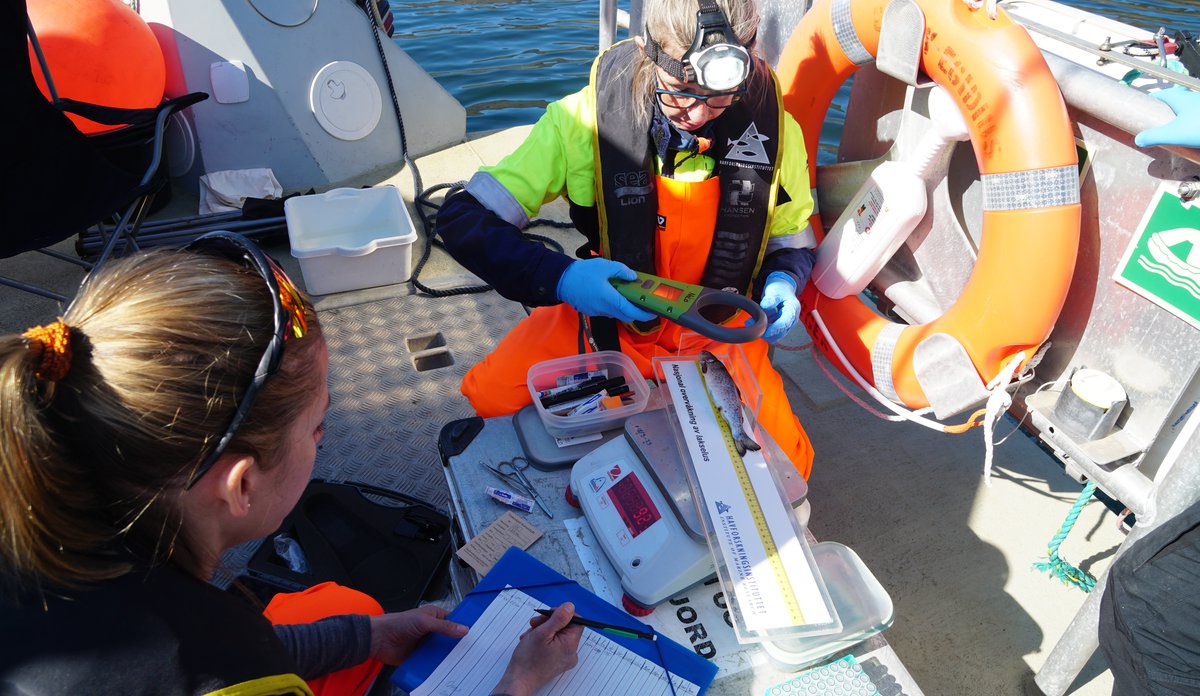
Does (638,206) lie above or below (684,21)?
below

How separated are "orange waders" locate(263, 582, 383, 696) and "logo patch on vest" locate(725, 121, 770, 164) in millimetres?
1377

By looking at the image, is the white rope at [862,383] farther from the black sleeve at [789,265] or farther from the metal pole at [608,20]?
the metal pole at [608,20]

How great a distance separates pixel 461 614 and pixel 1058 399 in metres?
1.45

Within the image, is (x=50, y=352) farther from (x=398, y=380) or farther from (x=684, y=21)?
(x=398, y=380)

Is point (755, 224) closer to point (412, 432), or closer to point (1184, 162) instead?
point (1184, 162)

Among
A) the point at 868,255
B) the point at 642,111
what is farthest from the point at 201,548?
the point at 868,255

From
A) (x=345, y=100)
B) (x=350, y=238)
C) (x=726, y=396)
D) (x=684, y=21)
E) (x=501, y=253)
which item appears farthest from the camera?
(x=345, y=100)

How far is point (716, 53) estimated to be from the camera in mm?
1646

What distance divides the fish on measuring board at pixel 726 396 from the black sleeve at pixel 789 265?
414mm

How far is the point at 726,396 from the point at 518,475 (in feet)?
1.70

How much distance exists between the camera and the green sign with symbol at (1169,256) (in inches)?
58.8

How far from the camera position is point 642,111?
1.92 m

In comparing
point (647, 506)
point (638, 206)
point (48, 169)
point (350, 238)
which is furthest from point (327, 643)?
point (350, 238)

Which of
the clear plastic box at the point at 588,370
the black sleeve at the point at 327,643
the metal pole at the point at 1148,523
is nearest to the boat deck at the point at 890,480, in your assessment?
the metal pole at the point at 1148,523
